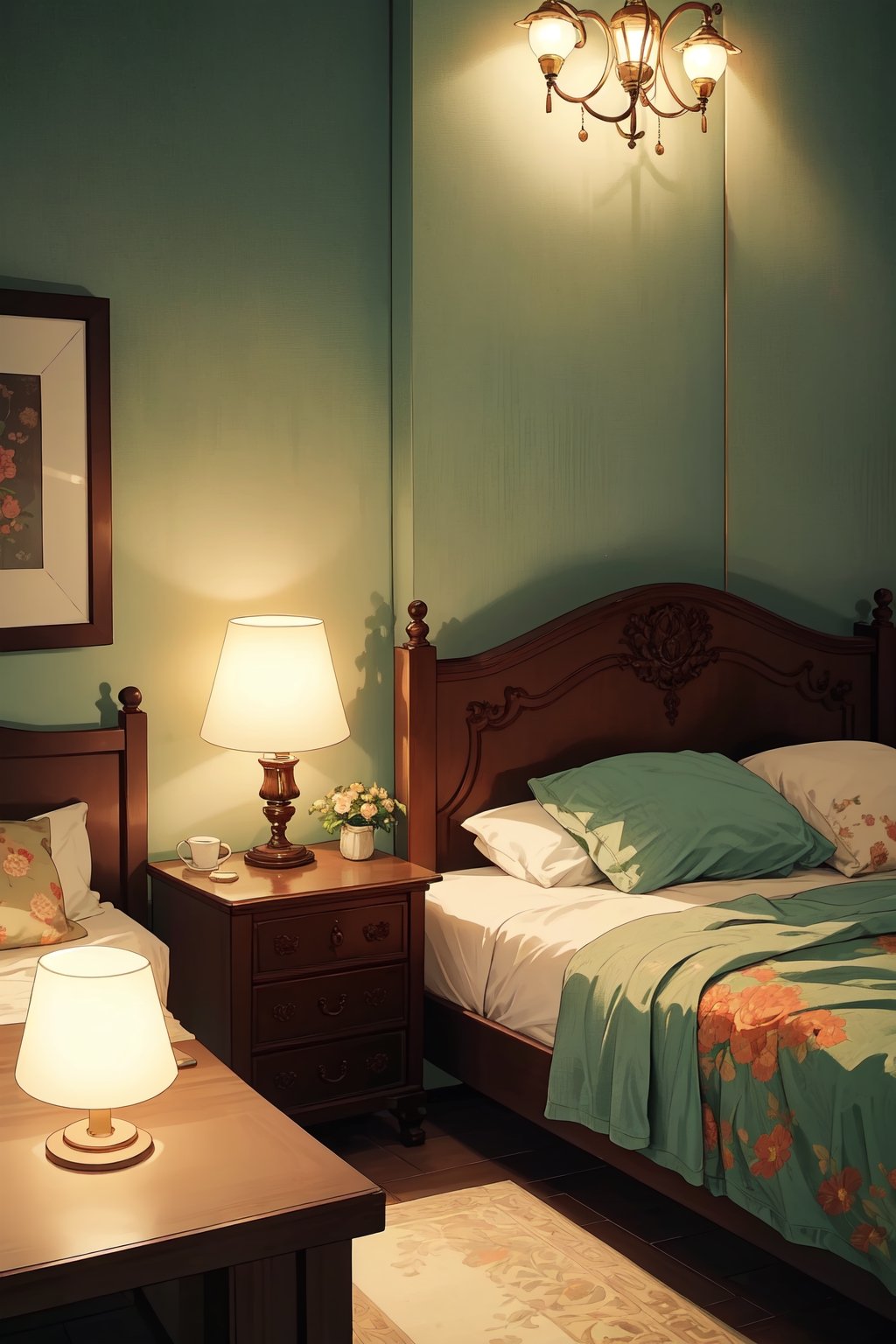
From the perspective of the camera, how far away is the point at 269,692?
122 inches

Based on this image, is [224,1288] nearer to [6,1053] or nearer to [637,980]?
[6,1053]

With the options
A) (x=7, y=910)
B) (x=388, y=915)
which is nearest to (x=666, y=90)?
(x=388, y=915)

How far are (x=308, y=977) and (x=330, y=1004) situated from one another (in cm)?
9

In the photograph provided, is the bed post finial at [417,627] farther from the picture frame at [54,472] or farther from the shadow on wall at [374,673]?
the picture frame at [54,472]

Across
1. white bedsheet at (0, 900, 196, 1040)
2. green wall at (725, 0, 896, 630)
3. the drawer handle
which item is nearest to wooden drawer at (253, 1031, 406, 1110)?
the drawer handle

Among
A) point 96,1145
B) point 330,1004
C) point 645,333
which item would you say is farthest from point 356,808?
point 645,333

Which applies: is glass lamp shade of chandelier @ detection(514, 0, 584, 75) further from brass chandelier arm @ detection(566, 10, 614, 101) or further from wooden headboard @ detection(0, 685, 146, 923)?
wooden headboard @ detection(0, 685, 146, 923)

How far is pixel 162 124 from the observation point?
3217mm

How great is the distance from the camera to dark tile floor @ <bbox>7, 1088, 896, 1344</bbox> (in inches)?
92.5

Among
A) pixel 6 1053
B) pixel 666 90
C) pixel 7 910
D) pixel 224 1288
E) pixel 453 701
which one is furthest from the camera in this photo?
pixel 666 90

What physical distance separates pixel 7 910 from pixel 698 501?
225cm

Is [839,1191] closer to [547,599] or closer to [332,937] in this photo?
[332,937]

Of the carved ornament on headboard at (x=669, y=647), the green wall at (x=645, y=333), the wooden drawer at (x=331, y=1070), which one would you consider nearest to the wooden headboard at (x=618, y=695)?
the carved ornament on headboard at (x=669, y=647)

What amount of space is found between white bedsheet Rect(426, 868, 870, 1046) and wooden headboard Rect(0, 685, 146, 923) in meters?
0.72
